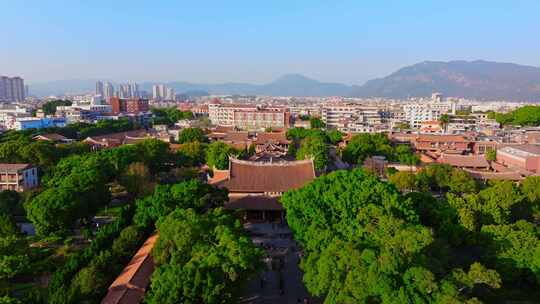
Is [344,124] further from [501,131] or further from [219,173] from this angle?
[219,173]

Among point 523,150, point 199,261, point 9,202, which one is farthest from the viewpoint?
point 523,150

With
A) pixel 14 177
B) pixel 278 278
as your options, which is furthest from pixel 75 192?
pixel 14 177

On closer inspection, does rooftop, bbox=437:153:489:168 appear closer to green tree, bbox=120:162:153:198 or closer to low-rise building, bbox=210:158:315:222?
low-rise building, bbox=210:158:315:222

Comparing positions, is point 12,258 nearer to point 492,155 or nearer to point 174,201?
point 174,201

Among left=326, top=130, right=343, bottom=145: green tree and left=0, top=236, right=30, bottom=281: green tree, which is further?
left=326, top=130, right=343, bottom=145: green tree

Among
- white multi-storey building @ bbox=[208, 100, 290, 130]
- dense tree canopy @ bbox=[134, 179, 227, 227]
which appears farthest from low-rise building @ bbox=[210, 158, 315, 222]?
white multi-storey building @ bbox=[208, 100, 290, 130]

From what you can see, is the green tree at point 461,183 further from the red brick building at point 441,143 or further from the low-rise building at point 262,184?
the red brick building at point 441,143

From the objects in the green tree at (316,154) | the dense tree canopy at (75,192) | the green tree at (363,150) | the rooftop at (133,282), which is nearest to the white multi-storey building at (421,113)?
the green tree at (363,150)
